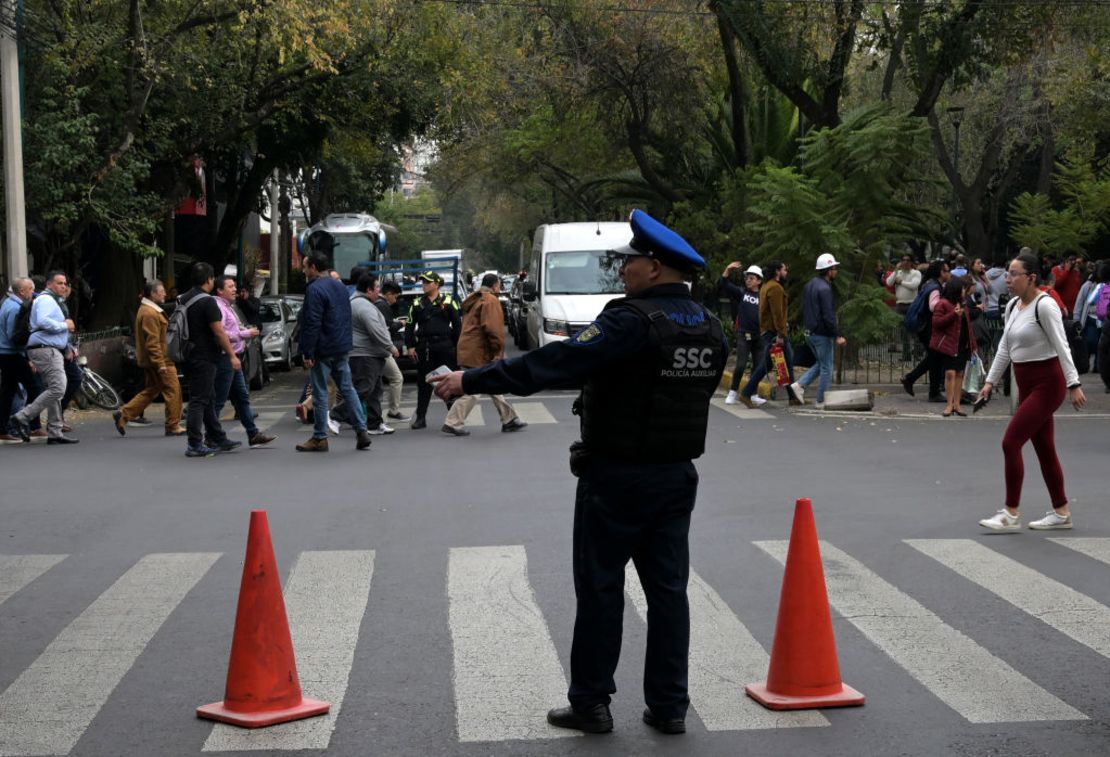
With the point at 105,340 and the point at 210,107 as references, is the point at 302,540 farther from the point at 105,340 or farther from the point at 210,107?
the point at 210,107

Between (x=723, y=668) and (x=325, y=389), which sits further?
(x=325, y=389)

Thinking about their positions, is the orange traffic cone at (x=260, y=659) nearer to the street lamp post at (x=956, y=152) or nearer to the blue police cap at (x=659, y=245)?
the blue police cap at (x=659, y=245)

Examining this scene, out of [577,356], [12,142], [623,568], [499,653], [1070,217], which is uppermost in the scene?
[1070,217]

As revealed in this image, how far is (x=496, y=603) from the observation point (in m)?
7.45

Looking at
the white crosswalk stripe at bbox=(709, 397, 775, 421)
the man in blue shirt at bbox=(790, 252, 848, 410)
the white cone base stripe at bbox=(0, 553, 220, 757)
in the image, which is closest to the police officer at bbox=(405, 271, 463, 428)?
the white crosswalk stripe at bbox=(709, 397, 775, 421)

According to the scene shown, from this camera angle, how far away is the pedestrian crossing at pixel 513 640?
18.0 ft

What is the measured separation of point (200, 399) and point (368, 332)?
2.27 metres

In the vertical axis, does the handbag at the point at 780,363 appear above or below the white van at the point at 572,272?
below

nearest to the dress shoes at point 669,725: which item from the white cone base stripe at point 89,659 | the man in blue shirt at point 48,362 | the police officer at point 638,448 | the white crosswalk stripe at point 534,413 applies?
the police officer at point 638,448

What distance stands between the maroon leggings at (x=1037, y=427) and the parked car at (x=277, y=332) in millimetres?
18021

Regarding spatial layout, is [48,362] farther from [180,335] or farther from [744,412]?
[744,412]

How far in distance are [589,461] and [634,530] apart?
0.98 ft

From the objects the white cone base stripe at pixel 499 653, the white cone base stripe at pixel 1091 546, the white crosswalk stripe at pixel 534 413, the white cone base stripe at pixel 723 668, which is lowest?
the white cone base stripe at pixel 499 653

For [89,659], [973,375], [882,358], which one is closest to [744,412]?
[973,375]
